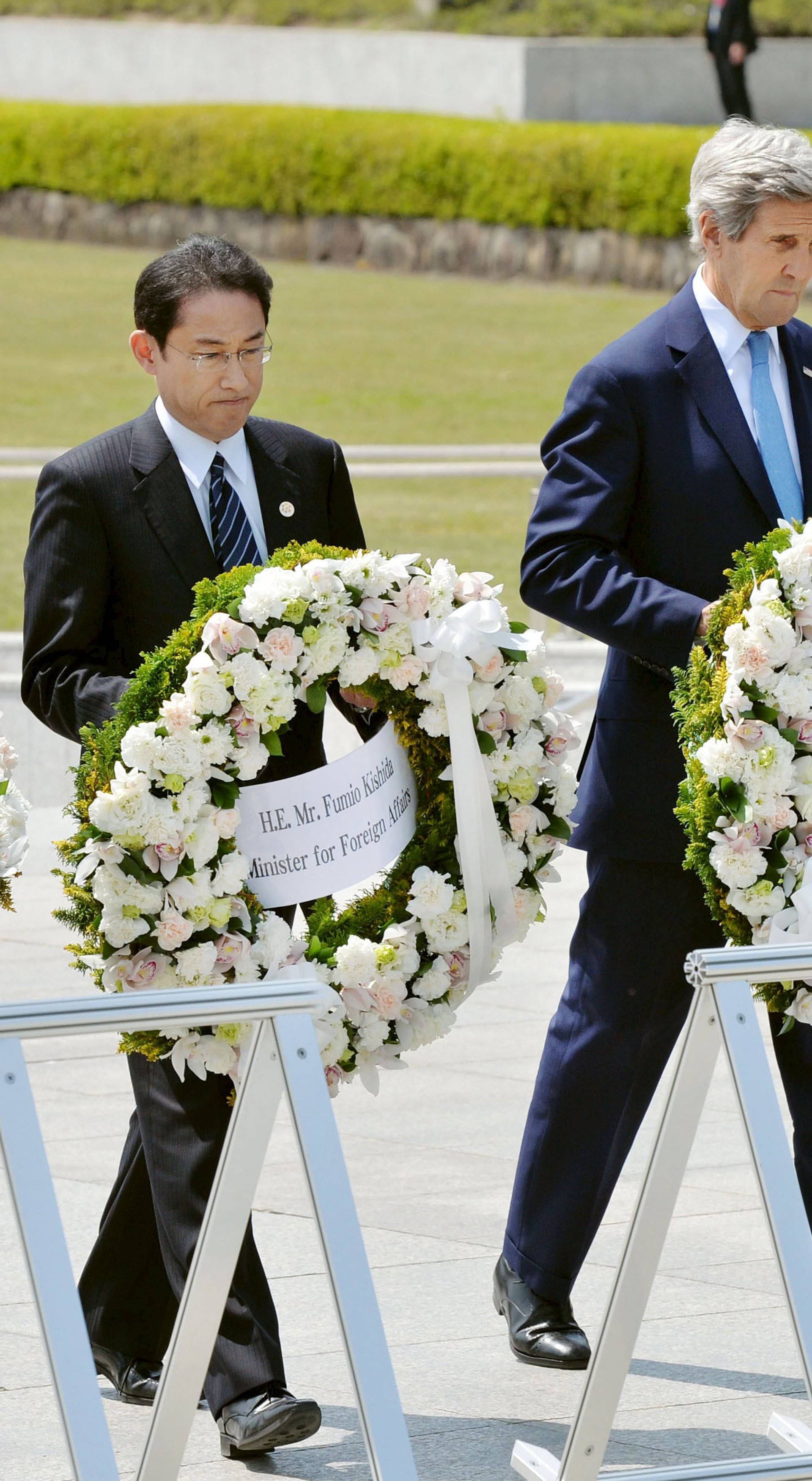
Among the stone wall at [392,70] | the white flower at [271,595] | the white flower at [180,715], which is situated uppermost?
the stone wall at [392,70]

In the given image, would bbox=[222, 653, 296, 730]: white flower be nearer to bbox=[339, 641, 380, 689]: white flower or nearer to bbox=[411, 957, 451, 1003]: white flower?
bbox=[339, 641, 380, 689]: white flower

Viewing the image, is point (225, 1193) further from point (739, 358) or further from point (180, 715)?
point (739, 358)

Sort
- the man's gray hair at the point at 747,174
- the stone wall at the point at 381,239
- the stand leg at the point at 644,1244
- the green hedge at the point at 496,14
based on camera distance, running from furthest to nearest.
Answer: the green hedge at the point at 496,14
the stone wall at the point at 381,239
the man's gray hair at the point at 747,174
the stand leg at the point at 644,1244

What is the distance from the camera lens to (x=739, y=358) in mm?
4082

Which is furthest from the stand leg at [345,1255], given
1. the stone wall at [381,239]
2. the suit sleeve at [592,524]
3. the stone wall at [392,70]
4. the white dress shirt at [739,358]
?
the stone wall at [392,70]

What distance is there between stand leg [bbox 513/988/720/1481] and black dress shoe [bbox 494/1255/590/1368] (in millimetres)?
789

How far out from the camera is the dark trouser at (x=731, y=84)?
22.7 metres

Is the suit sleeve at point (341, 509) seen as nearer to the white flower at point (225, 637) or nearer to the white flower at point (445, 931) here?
the white flower at point (225, 637)

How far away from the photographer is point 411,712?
12.1 feet

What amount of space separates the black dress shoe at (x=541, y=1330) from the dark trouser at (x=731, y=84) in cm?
1977

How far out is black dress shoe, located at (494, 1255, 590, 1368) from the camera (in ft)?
13.3

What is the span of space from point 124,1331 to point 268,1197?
3.56ft

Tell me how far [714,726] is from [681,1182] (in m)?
0.85

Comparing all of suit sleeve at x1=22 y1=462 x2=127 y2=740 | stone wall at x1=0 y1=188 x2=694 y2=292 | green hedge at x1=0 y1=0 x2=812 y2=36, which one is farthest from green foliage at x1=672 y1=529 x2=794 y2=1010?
green hedge at x1=0 y1=0 x2=812 y2=36
